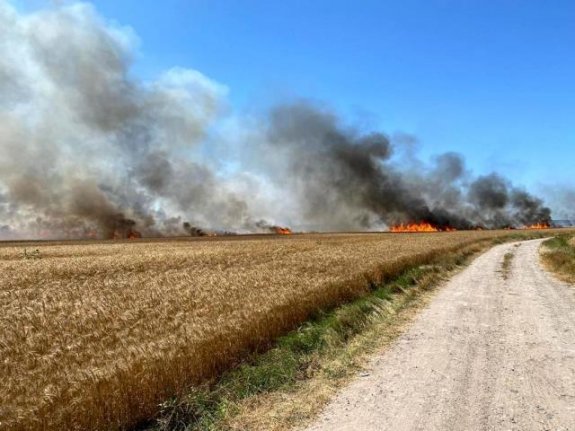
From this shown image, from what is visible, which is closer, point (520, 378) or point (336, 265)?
point (520, 378)

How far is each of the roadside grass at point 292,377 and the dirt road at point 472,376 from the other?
1.63ft

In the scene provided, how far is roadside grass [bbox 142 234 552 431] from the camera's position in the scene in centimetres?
Answer: 717

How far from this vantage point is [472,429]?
6504 millimetres

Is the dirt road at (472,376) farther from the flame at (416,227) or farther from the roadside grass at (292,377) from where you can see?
the flame at (416,227)

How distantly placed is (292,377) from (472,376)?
11.6ft

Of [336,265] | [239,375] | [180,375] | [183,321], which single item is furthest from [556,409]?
[336,265]

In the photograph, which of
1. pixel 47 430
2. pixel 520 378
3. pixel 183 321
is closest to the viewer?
pixel 47 430

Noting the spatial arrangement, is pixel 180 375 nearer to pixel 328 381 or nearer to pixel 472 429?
pixel 328 381

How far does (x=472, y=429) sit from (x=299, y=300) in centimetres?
814

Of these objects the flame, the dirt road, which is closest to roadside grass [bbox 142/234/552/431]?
the dirt road

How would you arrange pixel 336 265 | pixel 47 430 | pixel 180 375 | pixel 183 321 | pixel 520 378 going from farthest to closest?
1. pixel 336 265
2. pixel 183 321
3. pixel 520 378
4. pixel 180 375
5. pixel 47 430

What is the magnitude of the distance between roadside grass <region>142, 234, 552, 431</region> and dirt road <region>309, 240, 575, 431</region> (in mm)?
497

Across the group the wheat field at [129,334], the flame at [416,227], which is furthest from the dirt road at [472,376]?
the flame at [416,227]

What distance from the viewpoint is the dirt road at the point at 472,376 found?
689 cm
